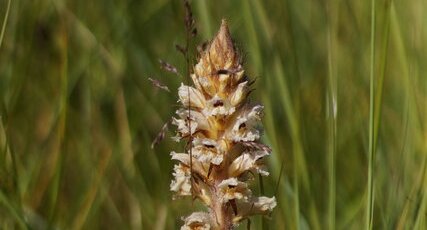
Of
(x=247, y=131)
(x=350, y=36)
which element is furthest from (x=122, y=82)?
(x=247, y=131)

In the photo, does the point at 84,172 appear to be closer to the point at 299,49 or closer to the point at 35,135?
the point at 35,135

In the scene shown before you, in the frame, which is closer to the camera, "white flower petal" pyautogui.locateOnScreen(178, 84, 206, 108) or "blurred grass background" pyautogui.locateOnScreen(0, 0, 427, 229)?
"white flower petal" pyautogui.locateOnScreen(178, 84, 206, 108)

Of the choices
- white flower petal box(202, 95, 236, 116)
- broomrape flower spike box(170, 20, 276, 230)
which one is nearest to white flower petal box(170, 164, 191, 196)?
broomrape flower spike box(170, 20, 276, 230)

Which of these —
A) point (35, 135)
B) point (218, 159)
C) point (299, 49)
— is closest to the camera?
point (218, 159)

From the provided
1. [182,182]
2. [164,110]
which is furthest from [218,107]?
[164,110]

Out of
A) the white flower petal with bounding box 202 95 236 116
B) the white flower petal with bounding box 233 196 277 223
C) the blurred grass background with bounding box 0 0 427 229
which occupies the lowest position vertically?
the white flower petal with bounding box 233 196 277 223

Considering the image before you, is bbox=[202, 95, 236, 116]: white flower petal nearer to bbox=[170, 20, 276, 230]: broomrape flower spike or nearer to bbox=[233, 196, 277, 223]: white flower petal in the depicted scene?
bbox=[170, 20, 276, 230]: broomrape flower spike
